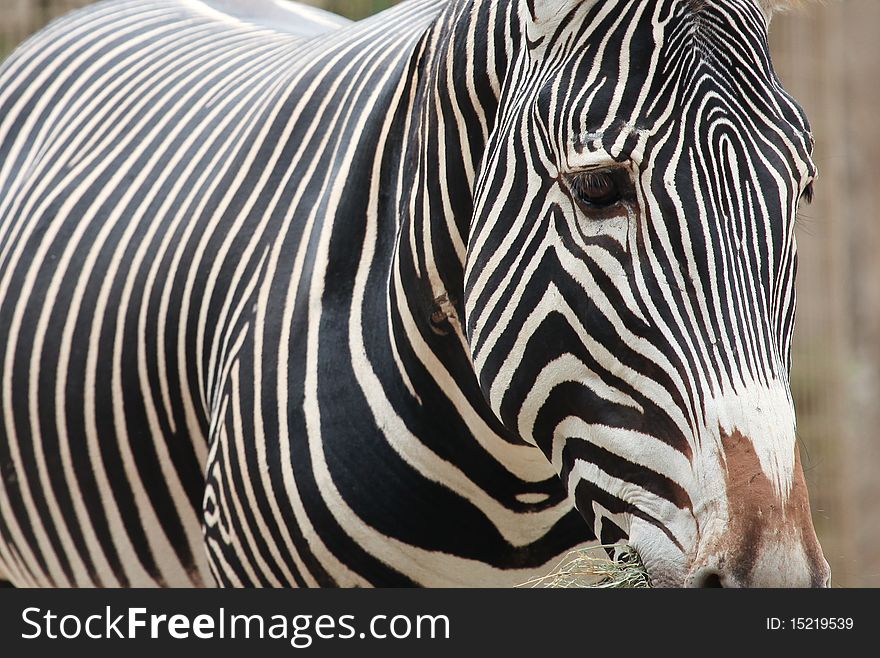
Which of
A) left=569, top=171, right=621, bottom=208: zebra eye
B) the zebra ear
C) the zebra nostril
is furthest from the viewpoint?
the zebra ear

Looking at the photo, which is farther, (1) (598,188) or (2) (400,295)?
(2) (400,295)

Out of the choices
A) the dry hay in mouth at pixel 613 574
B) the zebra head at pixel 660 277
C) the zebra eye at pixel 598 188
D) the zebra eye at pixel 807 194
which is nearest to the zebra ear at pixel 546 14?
the zebra head at pixel 660 277

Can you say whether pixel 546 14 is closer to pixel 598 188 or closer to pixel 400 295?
pixel 598 188

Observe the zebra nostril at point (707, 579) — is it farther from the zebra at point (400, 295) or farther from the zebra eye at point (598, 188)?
the zebra eye at point (598, 188)

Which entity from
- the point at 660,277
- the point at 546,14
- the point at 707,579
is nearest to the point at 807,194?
the point at 660,277

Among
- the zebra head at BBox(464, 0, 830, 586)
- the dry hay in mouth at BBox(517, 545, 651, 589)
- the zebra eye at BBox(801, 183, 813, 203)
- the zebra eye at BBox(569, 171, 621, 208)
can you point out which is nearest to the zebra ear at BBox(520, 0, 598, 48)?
the zebra head at BBox(464, 0, 830, 586)

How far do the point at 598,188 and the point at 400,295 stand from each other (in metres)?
0.55

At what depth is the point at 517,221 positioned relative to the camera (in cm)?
156

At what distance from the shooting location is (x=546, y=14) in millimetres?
1567

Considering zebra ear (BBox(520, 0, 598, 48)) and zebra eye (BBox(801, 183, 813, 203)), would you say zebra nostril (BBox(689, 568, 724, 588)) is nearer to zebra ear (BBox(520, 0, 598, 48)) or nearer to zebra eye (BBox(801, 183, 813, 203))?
zebra eye (BBox(801, 183, 813, 203))

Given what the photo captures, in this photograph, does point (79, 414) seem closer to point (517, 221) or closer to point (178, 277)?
point (178, 277)

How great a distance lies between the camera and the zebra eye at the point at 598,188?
144cm

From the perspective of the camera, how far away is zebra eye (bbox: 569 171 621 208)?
1.44 meters

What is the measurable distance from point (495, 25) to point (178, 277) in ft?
3.00
